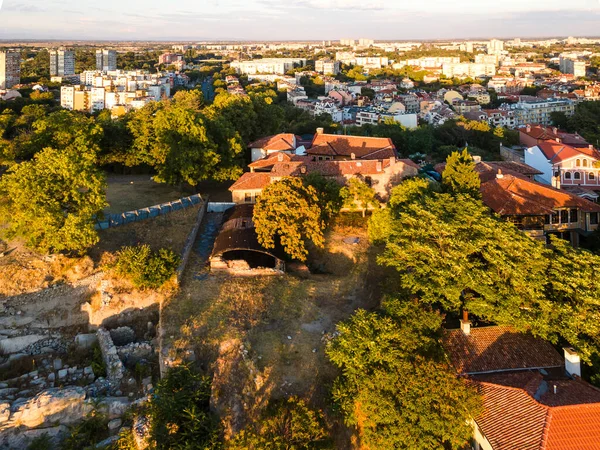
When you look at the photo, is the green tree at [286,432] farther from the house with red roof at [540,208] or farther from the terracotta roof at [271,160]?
the terracotta roof at [271,160]

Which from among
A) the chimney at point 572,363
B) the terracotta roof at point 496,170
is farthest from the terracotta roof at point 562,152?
the chimney at point 572,363

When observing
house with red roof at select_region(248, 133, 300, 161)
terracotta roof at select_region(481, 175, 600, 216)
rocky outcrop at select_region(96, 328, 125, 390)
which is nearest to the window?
terracotta roof at select_region(481, 175, 600, 216)

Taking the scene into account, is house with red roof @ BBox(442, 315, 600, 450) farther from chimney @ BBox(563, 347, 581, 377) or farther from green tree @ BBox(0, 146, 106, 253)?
green tree @ BBox(0, 146, 106, 253)

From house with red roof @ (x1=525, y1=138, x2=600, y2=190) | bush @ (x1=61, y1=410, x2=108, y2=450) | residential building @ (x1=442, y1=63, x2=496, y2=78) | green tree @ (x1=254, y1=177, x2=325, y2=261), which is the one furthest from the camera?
residential building @ (x1=442, y1=63, x2=496, y2=78)

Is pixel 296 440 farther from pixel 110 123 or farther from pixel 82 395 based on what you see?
pixel 110 123

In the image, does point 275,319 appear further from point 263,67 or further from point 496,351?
point 263,67

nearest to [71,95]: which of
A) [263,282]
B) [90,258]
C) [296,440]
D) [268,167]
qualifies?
[268,167]
